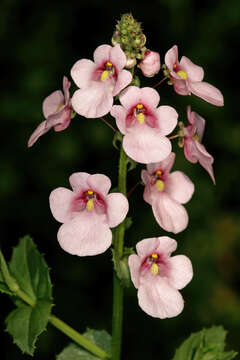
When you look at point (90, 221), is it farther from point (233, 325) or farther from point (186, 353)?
point (233, 325)

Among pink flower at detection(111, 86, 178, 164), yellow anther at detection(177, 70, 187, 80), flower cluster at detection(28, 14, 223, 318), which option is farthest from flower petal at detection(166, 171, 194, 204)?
yellow anther at detection(177, 70, 187, 80)

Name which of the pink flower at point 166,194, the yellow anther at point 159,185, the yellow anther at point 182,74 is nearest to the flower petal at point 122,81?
the yellow anther at point 182,74

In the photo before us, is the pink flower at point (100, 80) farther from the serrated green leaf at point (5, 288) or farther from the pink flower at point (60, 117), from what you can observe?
the serrated green leaf at point (5, 288)

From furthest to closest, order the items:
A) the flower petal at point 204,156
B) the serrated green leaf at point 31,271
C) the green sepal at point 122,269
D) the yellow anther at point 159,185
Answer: the serrated green leaf at point 31,271 < the yellow anther at point 159,185 < the flower petal at point 204,156 < the green sepal at point 122,269

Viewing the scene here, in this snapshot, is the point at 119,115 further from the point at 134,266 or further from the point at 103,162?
the point at 103,162

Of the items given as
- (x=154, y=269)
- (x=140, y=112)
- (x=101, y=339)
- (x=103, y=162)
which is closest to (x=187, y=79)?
(x=140, y=112)

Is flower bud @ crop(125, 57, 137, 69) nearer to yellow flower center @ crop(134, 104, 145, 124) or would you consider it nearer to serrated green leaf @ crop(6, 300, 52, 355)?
yellow flower center @ crop(134, 104, 145, 124)

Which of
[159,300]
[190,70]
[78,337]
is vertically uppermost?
[190,70]
